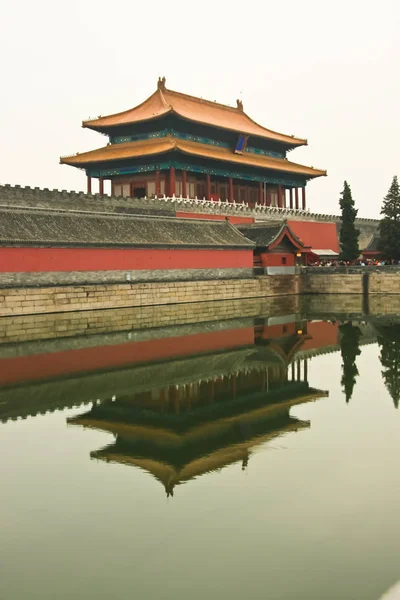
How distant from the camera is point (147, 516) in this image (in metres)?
7.81

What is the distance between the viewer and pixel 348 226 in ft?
148

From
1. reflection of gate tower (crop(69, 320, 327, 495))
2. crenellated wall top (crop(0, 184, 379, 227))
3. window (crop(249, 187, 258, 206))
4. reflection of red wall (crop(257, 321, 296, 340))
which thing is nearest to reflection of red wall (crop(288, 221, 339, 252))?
crenellated wall top (crop(0, 184, 379, 227))

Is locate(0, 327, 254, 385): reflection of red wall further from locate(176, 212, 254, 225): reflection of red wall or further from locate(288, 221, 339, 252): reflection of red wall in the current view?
locate(288, 221, 339, 252): reflection of red wall

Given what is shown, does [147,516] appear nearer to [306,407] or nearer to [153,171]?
[306,407]

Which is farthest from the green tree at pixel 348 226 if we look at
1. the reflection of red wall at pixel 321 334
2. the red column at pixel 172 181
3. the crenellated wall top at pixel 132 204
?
the reflection of red wall at pixel 321 334

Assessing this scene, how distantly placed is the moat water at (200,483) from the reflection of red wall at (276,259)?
2267 centimetres

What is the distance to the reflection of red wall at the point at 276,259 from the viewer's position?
3994 cm

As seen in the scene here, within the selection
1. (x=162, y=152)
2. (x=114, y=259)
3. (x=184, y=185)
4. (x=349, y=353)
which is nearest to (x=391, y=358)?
(x=349, y=353)

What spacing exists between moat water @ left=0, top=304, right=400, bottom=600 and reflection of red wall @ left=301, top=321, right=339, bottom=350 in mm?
4484

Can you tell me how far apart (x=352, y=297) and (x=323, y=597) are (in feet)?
120

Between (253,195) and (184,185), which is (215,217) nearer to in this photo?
(184,185)

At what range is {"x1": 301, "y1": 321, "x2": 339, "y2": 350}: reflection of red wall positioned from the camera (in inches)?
872

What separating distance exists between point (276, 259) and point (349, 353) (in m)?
20.7

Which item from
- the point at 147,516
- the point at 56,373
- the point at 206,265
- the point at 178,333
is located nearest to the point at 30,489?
the point at 147,516
